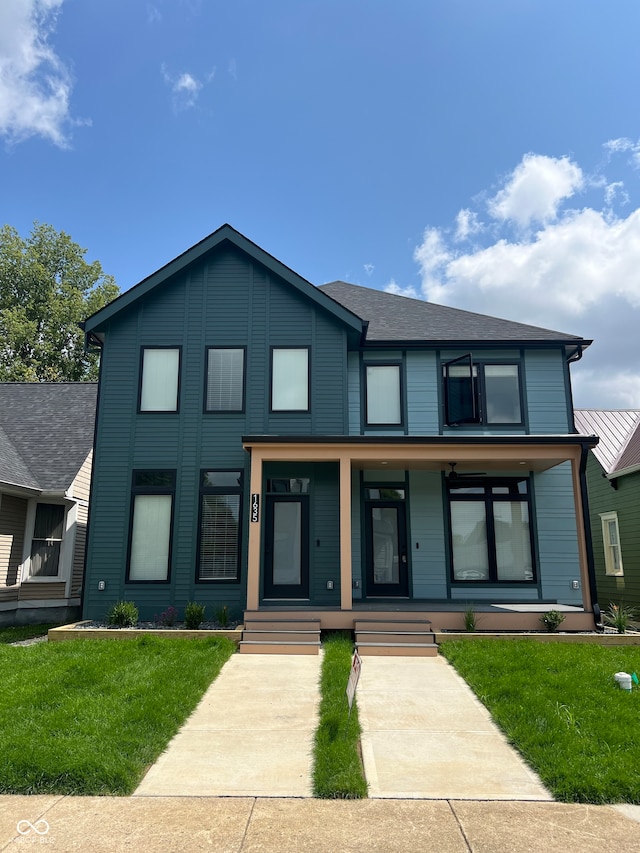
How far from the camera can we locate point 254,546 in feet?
34.3

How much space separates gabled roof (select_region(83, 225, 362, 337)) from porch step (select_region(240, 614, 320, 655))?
240 inches

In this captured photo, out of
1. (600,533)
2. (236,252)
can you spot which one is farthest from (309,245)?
(600,533)

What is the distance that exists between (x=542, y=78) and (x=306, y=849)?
51.1 ft

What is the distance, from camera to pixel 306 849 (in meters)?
3.56

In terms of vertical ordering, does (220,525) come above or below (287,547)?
above

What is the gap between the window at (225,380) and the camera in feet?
40.7

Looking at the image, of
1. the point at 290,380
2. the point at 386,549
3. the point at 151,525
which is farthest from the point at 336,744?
the point at 290,380

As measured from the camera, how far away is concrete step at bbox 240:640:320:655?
9281 mm

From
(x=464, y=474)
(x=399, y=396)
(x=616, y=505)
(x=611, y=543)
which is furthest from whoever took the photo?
(x=611, y=543)

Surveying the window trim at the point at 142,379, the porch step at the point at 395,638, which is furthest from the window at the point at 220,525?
the porch step at the point at 395,638

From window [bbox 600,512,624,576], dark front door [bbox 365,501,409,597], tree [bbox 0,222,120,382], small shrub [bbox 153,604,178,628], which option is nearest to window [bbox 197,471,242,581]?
small shrub [bbox 153,604,178,628]

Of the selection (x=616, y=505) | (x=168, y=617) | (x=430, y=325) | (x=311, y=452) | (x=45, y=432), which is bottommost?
(x=168, y=617)

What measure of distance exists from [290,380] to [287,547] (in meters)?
3.47

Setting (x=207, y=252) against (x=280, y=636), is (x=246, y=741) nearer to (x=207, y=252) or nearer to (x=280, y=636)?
(x=280, y=636)
